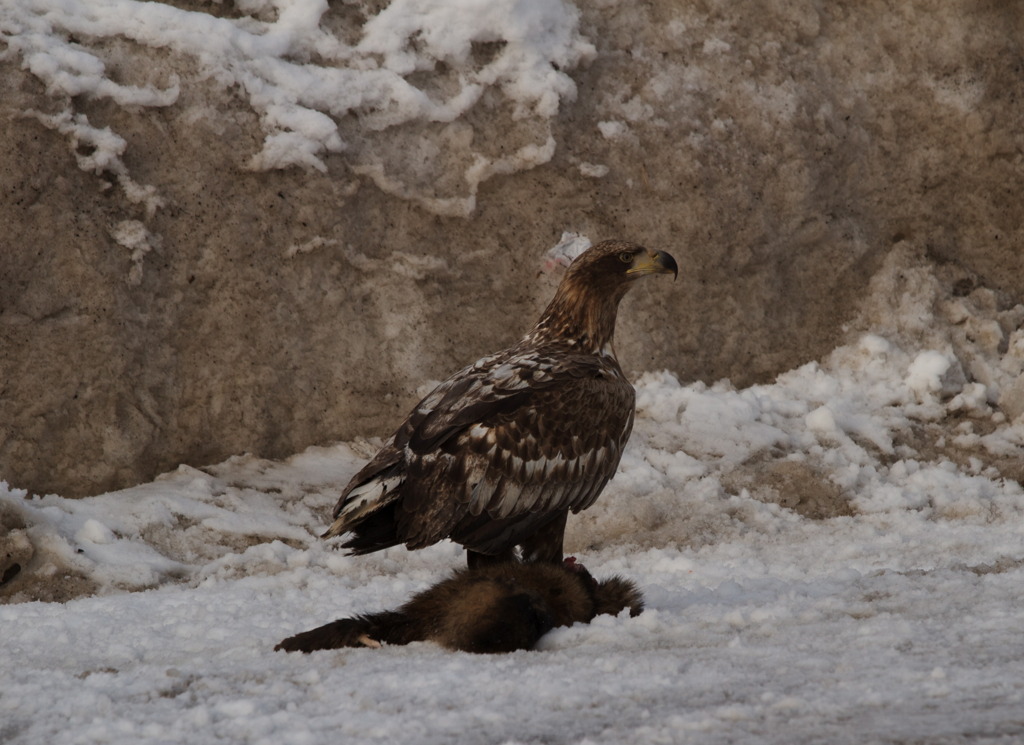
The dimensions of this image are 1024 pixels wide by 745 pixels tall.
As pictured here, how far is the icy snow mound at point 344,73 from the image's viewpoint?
726 centimetres

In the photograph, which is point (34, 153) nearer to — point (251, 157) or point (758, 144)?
point (251, 157)

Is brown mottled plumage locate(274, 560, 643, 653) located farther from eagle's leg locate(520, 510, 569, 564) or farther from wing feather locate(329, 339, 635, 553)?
eagle's leg locate(520, 510, 569, 564)

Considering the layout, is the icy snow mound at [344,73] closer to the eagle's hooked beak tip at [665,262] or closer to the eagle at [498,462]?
the eagle's hooked beak tip at [665,262]

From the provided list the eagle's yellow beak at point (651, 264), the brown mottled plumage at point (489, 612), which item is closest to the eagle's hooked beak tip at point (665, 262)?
the eagle's yellow beak at point (651, 264)

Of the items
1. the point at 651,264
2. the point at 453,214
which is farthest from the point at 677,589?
the point at 453,214

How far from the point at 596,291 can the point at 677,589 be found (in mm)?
1553

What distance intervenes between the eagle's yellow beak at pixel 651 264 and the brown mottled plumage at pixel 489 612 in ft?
6.74

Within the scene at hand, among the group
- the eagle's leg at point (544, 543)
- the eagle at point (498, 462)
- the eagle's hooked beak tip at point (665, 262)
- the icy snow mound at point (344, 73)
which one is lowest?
the eagle's leg at point (544, 543)

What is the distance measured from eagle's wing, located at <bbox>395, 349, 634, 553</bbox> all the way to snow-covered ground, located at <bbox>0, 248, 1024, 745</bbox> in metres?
0.51

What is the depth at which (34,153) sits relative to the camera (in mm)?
7059

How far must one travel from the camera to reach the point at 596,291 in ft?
20.4

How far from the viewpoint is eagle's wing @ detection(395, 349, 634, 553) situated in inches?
207

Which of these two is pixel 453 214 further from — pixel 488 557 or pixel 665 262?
pixel 488 557

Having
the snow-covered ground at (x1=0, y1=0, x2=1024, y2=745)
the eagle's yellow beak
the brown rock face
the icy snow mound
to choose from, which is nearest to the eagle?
the snow-covered ground at (x1=0, y1=0, x2=1024, y2=745)
